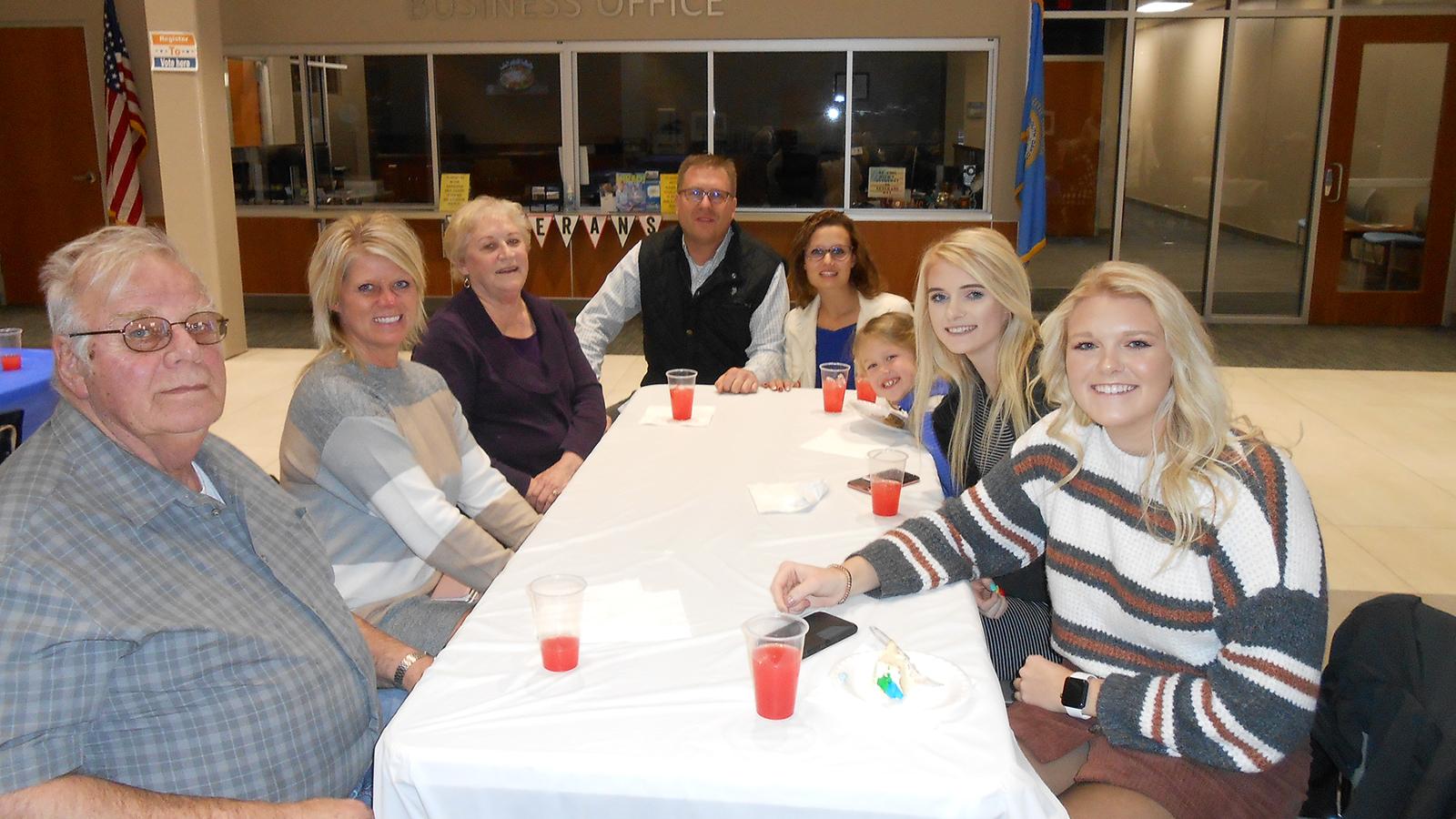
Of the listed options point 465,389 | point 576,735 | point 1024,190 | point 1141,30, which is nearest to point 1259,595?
point 576,735

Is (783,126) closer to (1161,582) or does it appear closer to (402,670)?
(402,670)

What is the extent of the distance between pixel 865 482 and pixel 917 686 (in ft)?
3.28

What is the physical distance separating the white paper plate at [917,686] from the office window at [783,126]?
7.60 metres

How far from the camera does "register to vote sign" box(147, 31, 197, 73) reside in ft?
22.4

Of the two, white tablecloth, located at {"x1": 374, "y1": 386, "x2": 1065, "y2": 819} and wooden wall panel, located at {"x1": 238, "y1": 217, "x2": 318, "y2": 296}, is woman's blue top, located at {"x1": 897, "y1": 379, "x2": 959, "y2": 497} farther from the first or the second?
wooden wall panel, located at {"x1": 238, "y1": 217, "x2": 318, "y2": 296}

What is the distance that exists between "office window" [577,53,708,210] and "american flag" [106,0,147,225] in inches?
136

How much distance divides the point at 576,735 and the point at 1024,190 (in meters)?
7.72

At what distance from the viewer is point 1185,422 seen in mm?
1799

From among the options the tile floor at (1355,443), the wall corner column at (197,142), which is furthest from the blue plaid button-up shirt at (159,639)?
the wall corner column at (197,142)

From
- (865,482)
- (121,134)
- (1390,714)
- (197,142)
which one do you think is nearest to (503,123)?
(197,142)

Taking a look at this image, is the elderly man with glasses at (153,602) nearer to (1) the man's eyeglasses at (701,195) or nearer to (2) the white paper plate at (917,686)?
(2) the white paper plate at (917,686)

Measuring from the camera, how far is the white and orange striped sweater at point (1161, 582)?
5.33 ft

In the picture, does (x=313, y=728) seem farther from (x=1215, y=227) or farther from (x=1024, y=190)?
(x=1215, y=227)

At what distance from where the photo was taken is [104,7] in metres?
8.63
